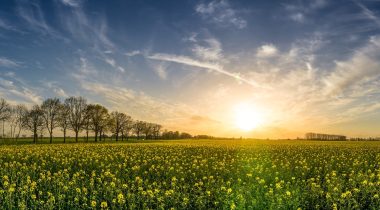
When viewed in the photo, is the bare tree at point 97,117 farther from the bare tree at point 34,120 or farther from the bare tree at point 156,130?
the bare tree at point 156,130

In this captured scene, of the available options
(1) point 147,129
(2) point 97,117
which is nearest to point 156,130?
(1) point 147,129

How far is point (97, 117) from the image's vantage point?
94.1m

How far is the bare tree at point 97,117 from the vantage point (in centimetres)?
9356

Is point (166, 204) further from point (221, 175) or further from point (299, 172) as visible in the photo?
point (299, 172)

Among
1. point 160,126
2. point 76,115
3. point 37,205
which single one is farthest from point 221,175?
point 160,126

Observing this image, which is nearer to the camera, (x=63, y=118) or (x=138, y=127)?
(x=63, y=118)

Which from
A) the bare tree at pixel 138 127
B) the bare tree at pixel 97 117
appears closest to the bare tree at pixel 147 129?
the bare tree at pixel 138 127

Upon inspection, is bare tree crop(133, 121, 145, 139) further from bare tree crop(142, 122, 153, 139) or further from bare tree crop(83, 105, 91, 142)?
bare tree crop(83, 105, 91, 142)

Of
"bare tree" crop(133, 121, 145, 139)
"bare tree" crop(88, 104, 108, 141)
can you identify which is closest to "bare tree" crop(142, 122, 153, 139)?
"bare tree" crop(133, 121, 145, 139)

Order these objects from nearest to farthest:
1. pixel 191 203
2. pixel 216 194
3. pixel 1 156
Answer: pixel 191 203, pixel 216 194, pixel 1 156

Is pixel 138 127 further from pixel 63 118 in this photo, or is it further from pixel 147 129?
pixel 63 118

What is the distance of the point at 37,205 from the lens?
11.3 m

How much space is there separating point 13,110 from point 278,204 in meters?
94.8

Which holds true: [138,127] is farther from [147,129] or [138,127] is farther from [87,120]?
[87,120]
